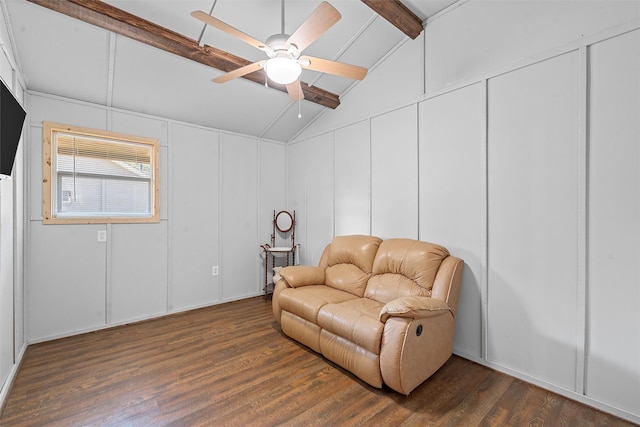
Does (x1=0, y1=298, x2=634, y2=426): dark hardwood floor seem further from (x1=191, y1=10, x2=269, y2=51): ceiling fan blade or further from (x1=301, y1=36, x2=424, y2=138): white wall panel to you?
(x1=301, y1=36, x2=424, y2=138): white wall panel

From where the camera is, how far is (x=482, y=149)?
254 centimetres

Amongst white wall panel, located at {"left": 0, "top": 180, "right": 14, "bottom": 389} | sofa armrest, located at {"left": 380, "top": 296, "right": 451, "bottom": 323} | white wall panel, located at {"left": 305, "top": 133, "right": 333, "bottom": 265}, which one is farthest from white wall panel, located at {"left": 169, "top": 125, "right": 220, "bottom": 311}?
sofa armrest, located at {"left": 380, "top": 296, "right": 451, "bottom": 323}

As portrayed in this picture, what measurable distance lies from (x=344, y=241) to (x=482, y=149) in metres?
1.70

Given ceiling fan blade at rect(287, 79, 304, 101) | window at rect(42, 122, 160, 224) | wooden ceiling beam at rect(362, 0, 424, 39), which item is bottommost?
window at rect(42, 122, 160, 224)

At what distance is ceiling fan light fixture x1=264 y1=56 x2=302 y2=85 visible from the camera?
1958mm

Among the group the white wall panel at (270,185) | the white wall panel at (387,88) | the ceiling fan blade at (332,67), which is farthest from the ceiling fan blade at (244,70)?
the white wall panel at (270,185)

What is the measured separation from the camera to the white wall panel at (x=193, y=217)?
3.80 metres

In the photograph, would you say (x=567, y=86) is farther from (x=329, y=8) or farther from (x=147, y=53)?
(x=147, y=53)

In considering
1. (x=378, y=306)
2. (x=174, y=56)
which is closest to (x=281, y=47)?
(x=174, y=56)

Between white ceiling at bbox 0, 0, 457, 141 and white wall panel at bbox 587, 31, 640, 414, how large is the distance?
153 centimetres

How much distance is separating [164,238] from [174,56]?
2120 millimetres

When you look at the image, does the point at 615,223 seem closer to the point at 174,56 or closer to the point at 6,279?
the point at 174,56

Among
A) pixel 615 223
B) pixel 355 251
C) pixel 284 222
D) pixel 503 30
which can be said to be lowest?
pixel 355 251

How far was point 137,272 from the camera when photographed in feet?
11.5
